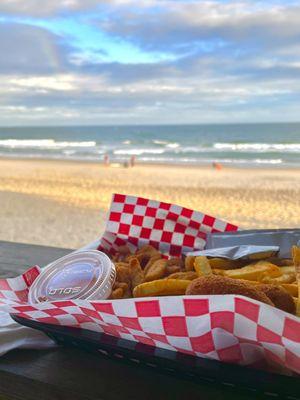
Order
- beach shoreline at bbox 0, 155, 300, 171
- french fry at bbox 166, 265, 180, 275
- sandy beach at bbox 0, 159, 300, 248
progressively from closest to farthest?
french fry at bbox 166, 265, 180, 275
sandy beach at bbox 0, 159, 300, 248
beach shoreline at bbox 0, 155, 300, 171

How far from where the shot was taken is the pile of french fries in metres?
0.89

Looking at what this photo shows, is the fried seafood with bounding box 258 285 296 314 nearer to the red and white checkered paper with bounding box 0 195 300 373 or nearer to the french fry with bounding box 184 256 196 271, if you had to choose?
the red and white checkered paper with bounding box 0 195 300 373

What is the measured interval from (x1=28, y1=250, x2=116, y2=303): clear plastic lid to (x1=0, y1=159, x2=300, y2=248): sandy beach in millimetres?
5149

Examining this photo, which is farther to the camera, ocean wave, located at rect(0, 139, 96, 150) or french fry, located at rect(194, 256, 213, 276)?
ocean wave, located at rect(0, 139, 96, 150)

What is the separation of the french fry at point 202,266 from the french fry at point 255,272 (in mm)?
37

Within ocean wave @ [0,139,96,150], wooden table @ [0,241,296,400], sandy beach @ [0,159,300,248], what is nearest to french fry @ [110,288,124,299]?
wooden table @ [0,241,296,400]

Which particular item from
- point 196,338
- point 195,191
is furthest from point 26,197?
point 196,338

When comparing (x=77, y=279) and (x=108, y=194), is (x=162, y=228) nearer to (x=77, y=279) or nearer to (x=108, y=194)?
(x=77, y=279)

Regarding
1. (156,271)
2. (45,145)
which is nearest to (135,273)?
(156,271)

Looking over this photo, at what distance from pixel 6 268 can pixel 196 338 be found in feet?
3.02

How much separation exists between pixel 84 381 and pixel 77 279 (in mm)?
227

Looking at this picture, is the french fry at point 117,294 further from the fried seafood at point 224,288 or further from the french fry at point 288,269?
the french fry at point 288,269

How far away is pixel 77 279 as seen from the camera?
1000 mm

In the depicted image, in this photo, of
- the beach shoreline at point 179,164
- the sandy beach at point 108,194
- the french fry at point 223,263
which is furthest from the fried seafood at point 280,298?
the beach shoreline at point 179,164
